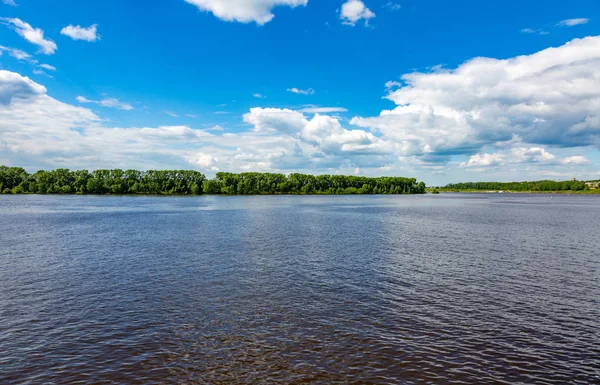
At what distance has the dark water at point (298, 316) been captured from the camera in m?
14.3

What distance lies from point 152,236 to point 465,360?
43.7 meters

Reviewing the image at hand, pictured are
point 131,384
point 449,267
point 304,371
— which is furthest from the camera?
point 449,267

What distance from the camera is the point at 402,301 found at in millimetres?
22359

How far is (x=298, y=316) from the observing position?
19.8m

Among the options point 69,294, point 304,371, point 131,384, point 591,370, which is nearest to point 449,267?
point 591,370

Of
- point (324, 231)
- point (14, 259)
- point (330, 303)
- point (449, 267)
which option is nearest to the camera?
→ point (330, 303)

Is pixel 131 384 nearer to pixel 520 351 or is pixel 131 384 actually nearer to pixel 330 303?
pixel 330 303

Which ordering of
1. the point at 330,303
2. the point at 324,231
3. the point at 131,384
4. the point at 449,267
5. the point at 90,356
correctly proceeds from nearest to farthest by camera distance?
the point at 131,384, the point at 90,356, the point at 330,303, the point at 449,267, the point at 324,231

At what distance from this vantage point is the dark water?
14297 millimetres

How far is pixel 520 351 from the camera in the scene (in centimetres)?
1586

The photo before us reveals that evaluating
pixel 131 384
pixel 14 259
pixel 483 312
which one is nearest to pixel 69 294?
pixel 131 384

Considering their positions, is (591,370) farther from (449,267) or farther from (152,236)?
(152,236)

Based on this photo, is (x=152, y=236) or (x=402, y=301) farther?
(x=152, y=236)

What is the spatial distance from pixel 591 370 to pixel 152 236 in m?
47.1
